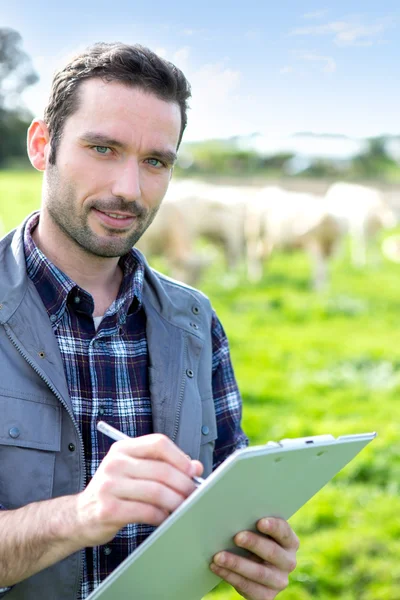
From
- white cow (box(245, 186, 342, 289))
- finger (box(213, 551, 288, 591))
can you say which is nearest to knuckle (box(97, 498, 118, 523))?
finger (box(213, 551, 288, 591))

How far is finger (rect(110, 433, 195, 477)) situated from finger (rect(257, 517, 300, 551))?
253 mm

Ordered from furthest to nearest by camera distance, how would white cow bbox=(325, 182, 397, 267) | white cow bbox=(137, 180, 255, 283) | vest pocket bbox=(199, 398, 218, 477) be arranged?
white cow bbox=(325, 182, 397, 267) → white cow bbox=(137, 180, 255, 283) → vest pocket bbox=(199, 398, 218, 477)

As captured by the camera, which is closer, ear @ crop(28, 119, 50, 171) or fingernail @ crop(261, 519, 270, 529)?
fingernail @ crop(261, 519, 270, 529)

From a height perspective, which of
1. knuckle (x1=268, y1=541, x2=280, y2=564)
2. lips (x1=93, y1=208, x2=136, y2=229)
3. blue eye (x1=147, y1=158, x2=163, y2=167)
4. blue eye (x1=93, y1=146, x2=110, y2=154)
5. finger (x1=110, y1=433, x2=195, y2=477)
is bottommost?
knuckle (x1=268, y1=541, x2=280, y2=564)

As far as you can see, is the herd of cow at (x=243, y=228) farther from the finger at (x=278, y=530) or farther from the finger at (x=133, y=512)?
the finger at (x=133, y=512)

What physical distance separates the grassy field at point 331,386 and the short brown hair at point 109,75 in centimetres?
208

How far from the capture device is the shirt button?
4.11ft

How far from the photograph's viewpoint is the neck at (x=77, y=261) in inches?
56.7

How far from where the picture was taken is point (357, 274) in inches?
410

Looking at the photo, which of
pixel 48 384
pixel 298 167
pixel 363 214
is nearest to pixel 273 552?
pixel 48 384

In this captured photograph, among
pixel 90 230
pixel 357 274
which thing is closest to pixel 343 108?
pixel 90 230

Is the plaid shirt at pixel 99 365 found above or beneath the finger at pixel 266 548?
above

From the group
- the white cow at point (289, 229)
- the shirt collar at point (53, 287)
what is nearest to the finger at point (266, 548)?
the shirt collar at point (53, 287)

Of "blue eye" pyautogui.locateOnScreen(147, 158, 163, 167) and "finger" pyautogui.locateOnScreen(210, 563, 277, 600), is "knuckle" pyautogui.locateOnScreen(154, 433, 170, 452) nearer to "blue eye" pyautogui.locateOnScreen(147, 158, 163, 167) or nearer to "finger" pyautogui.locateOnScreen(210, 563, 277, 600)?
"finger" pyautogui.locateOnScreen(210, 563, 277, 600)
